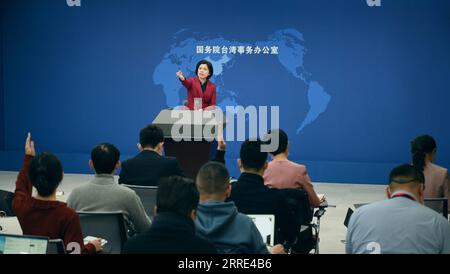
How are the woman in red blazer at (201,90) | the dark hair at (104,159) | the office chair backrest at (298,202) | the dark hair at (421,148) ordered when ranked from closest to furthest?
the dark hair at (104,159), the office chair backrest at (298,202), the dark hair at (421,148), the woman in red blazer at (201,90)

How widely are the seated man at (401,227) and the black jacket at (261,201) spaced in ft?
2.45

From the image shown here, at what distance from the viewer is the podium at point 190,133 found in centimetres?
713

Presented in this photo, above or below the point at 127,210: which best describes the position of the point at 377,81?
above

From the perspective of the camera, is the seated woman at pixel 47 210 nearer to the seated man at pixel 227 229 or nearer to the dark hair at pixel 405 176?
the seated man at pixel 227 229

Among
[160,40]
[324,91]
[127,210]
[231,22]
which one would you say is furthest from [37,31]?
[127,210]

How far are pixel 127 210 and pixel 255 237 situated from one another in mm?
1152

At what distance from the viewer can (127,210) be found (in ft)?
15.2

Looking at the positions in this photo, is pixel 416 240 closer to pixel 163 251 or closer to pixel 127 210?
pixel 163 251

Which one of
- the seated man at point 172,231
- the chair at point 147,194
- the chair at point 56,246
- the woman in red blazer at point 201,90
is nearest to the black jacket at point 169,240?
the seated man at point 172,231

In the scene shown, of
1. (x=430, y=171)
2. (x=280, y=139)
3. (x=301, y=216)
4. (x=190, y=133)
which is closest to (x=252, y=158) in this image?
(x=301, y=216)

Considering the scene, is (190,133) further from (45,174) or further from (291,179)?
(45,174)

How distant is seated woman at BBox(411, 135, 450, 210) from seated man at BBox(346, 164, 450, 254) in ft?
6.27

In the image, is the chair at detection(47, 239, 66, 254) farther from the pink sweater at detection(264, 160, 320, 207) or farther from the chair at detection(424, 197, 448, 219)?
the chair at detection(424, 197, 448, 219)

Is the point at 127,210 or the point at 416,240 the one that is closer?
the point at 416,240
